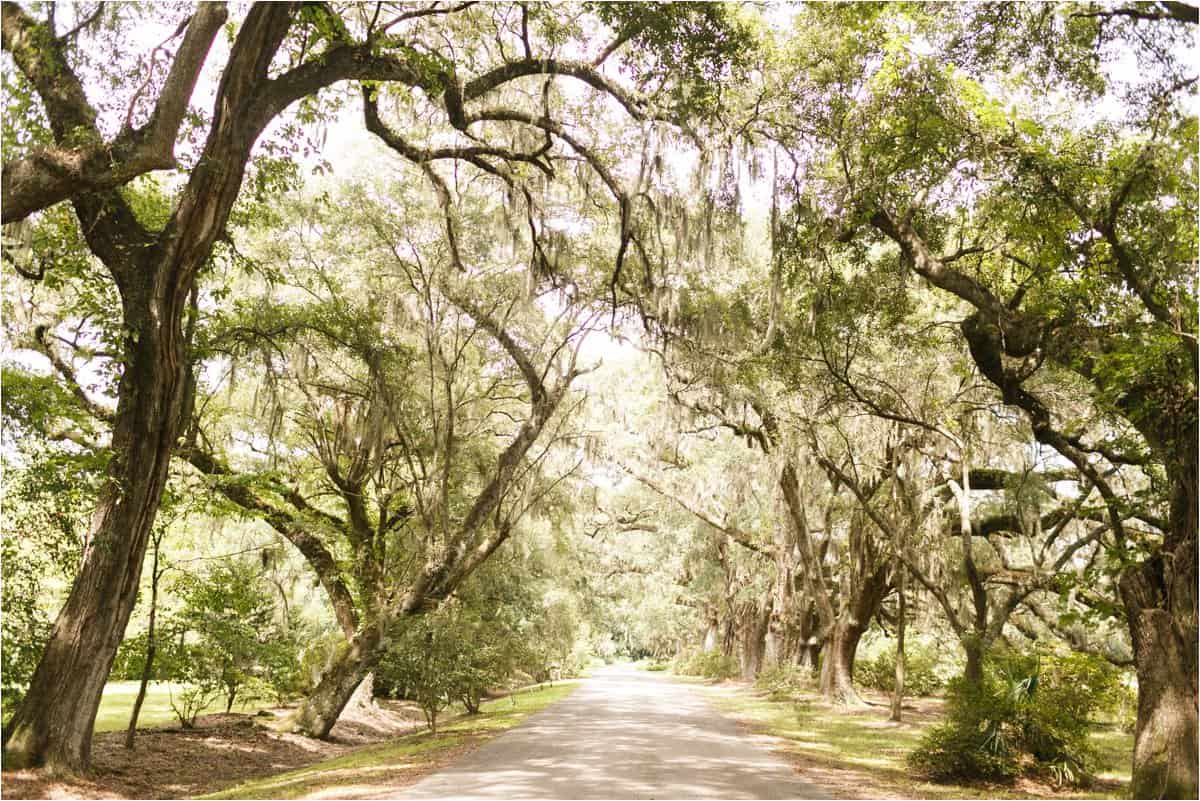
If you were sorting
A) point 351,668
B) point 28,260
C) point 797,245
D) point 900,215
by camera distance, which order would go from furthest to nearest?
point 351,668, point 797,245, point 900,215, point 28,260

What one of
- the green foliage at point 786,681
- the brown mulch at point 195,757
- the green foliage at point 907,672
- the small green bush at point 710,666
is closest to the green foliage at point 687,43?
the brown mulch at point 195,757

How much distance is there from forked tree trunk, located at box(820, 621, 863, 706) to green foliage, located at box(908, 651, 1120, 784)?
9.78m

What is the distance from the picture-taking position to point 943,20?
9336 millimetres

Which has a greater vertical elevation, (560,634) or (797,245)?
(797,245)

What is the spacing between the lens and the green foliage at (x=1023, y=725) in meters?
10.1

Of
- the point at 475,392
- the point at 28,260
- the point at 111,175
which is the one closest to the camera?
the point at 111,175

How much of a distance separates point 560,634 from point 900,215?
66.7ft

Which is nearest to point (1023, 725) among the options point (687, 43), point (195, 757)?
point (687, 43)

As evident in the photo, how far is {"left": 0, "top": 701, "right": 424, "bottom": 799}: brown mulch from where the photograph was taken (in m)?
8.02

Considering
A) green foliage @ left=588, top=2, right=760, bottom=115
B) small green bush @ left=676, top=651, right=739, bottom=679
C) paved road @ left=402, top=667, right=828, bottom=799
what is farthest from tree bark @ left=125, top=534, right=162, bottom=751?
small green bush @ left=676, top=651, right=739, bottom=679

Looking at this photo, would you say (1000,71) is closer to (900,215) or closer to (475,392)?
(900,215)

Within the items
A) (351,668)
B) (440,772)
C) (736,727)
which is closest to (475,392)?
(351,668)

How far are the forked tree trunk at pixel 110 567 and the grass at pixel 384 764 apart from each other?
181 centimetres

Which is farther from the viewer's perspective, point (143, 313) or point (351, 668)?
point (351, 668)
